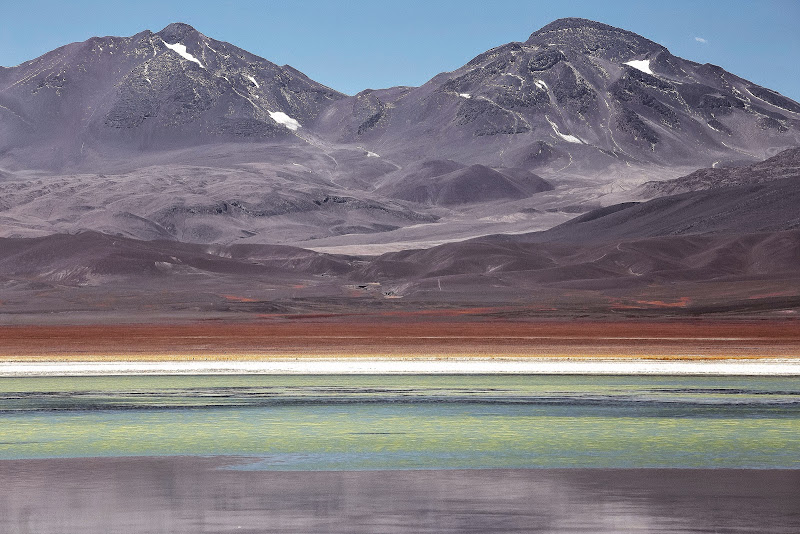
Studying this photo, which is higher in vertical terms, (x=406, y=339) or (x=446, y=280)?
(x=446, y=280)

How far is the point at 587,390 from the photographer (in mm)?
33344

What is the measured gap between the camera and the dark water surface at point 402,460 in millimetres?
14078

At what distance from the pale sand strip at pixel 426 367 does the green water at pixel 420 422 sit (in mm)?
4620

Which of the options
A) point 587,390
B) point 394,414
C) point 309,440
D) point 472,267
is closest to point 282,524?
point 309,440

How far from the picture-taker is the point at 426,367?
45094mm

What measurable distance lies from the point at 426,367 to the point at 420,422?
20.0 meters

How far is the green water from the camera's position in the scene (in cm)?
1980

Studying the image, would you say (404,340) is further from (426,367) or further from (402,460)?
(402,460)

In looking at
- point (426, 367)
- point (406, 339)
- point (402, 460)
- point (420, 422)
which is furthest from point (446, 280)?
point (402, 460)

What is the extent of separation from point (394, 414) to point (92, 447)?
786 centimetres

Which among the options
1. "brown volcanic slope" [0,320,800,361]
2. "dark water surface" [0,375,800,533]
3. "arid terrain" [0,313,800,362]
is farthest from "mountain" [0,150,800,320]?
"dark water surface" [0,375,800,533]

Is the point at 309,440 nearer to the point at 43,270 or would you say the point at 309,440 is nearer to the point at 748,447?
the point at 748,447

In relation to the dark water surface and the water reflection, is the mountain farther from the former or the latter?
the water reflection

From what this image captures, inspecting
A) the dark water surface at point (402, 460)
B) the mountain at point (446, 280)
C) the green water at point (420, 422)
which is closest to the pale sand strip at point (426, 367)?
the green water at point (420, 422)
